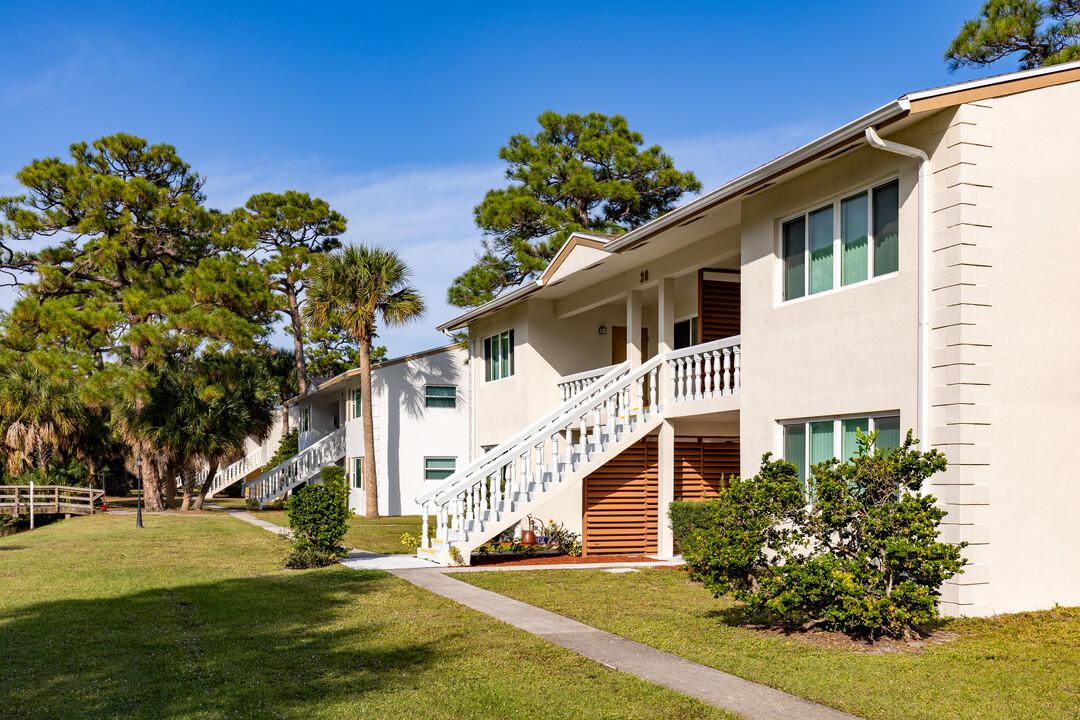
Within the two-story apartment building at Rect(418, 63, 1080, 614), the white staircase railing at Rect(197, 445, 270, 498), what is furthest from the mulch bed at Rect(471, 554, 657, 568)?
the white staircase railing at Rect(197, 445, 270, 498)

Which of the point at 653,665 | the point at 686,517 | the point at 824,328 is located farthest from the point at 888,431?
the point at 686,517

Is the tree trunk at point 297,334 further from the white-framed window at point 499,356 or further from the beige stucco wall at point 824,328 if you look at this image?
the beige stucco wall at point 824,328

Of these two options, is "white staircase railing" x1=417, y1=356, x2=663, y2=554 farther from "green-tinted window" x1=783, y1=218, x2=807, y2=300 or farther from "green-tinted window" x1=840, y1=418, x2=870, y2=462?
"green-tinted window" x1=840, y1=418, x2=870, y2=462

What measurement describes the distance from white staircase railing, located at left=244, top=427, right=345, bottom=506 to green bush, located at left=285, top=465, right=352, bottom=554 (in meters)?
21.2

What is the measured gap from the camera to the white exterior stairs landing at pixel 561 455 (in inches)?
648

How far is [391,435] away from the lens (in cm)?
3266

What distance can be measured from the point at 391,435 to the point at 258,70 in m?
16.0

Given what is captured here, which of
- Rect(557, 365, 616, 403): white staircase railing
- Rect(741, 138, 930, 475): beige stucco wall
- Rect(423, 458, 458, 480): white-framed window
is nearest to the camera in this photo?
Rect(741, 138, 930, 475): beige stucco wall

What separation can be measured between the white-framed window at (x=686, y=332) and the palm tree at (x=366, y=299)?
1309cm

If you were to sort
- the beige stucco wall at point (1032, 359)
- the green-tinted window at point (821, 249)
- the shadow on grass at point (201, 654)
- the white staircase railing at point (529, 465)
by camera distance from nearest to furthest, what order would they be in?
the shadow on grass at point (201, 654)
the beige stucco wall at point (1032, 359)
the green-tinted window at point (821, 249)
the white staircase railing at point (529, 465)

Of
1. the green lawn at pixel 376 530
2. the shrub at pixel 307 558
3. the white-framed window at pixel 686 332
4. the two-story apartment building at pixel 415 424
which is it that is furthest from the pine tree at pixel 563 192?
the shrub at pixel 307 558

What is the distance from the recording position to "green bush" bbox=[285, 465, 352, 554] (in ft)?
54.6

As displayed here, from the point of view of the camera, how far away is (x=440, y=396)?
33.2m

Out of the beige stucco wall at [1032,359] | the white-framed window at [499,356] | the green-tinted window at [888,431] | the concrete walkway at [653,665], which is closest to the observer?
the concrete walkway at [653,665]
